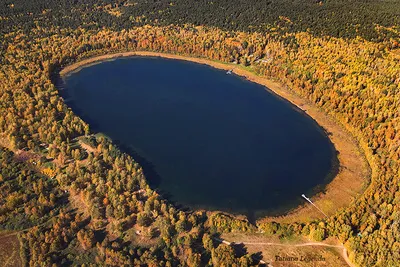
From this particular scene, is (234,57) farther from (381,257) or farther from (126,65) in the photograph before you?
(381,257)

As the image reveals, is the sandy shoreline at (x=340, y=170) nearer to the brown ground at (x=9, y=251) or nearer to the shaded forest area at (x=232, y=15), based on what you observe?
the shaded forest area at (x=232, y=15)

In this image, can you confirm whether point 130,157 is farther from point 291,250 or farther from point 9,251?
point 291,250

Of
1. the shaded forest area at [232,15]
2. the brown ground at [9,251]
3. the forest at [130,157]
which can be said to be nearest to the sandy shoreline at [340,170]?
the forest at [130,157]

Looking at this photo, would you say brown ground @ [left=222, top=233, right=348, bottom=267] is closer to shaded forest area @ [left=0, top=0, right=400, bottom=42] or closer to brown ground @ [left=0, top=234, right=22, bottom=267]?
brown ground @ [left=0, top=234, right=22, bottom=267]

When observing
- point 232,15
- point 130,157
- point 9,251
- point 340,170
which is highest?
point 232,15

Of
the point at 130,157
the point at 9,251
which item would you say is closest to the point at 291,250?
the point at 130,157
